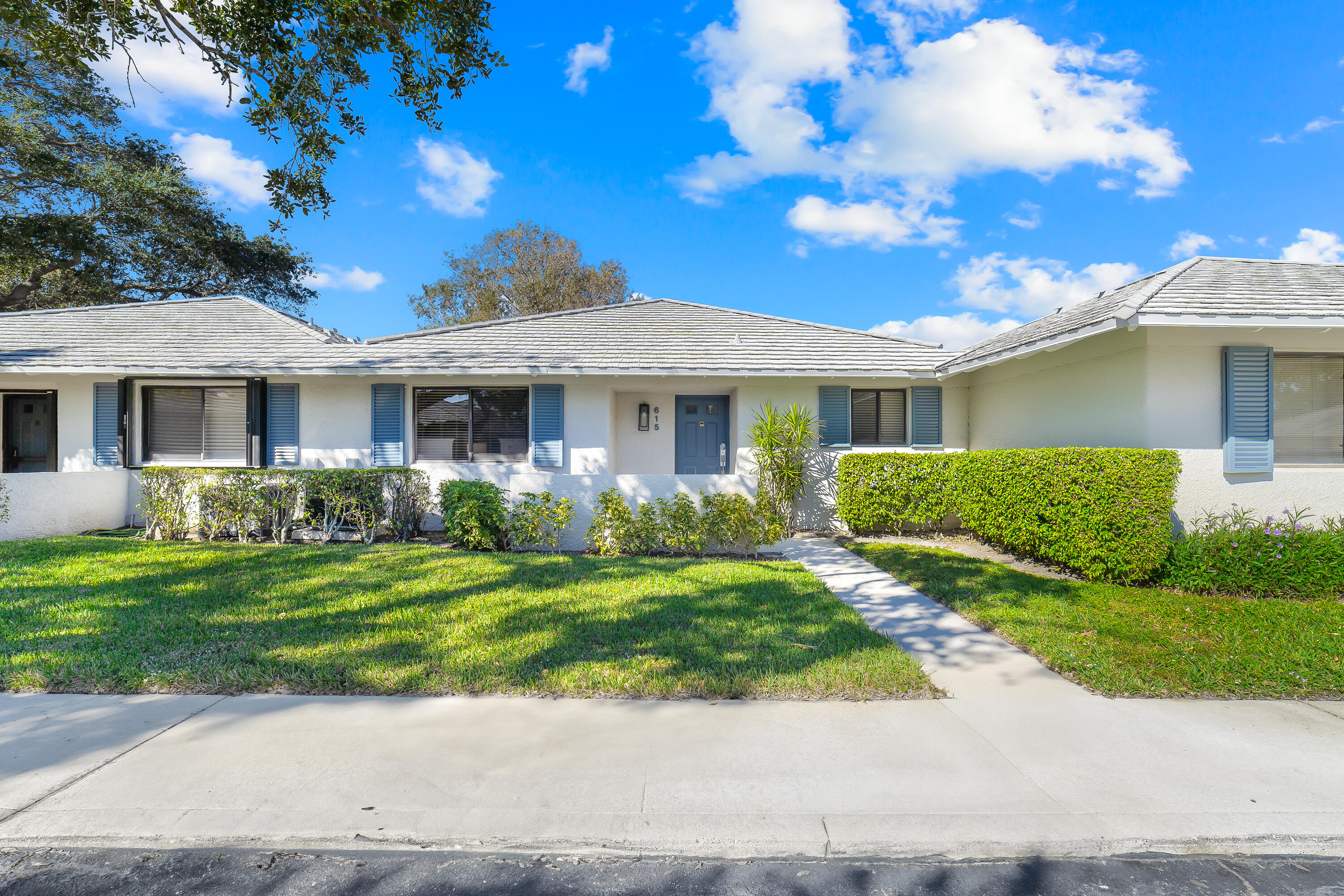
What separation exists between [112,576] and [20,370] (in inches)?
274

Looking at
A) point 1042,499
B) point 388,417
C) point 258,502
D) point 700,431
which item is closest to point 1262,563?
point 1042,499

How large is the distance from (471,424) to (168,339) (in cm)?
655

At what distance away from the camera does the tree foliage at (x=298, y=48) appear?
6086mm

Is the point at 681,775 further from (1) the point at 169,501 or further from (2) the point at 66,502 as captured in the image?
(2) the point at 66,502

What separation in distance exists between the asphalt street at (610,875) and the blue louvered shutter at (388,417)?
30.5ft

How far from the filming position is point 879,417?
12125 millimetres

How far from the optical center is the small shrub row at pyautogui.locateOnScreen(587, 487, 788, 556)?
8.76m

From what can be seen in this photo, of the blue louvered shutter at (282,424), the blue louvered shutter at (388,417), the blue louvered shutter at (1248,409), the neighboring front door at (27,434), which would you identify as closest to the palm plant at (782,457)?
Result: the blue louvered shutter at (1248,409)

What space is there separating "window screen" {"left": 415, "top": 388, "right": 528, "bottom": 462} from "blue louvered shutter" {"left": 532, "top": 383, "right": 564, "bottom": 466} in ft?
1.11

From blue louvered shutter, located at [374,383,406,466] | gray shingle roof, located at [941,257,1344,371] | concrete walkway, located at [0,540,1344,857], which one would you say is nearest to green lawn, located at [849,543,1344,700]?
concrete walkway, located at [0,540,1344,857]

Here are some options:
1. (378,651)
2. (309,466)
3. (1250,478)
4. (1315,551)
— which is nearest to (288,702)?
(378,651)

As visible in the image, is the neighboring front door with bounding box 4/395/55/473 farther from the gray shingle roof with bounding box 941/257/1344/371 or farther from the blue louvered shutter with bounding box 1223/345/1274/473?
the blue louvered shutter with bounding box 1223/345/1274/473

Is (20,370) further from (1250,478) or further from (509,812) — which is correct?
(1250,478)

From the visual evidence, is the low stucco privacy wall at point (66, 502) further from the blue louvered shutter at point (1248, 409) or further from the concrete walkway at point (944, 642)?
the blue louvered shutter at point (1248, 409)
